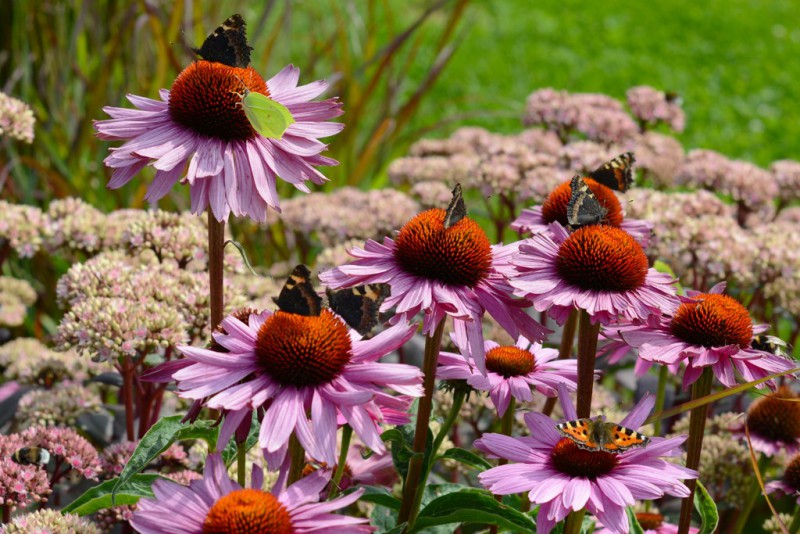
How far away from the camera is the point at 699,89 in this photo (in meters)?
10.6

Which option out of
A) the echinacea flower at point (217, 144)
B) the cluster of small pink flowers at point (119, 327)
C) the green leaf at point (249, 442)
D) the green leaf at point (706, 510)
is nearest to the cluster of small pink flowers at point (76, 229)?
the cluster of small pink flowers at point (119, 327)

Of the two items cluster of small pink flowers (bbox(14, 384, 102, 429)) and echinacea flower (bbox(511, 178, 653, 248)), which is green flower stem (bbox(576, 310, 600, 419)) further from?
cluster of small pink flowers (bbox(14, 384, 102, 429))

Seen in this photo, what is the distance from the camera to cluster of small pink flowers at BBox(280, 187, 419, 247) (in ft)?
12.7

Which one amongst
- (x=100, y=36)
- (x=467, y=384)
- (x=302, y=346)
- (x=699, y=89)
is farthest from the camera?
(x=699, y=89)

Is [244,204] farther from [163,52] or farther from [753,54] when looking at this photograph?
[753,54]

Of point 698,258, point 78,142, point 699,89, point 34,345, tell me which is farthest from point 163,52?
point 699,89

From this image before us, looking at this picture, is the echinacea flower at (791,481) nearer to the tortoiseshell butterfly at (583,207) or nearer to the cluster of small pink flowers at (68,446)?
the tortoiseshell butterfly at (583,207)

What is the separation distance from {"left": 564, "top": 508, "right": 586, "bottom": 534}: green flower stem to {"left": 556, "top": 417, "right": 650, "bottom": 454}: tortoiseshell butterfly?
0.52ft

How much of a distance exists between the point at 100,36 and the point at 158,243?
3.35 m

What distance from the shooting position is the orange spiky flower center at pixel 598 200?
95.8 inches

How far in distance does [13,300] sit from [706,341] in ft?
8.95

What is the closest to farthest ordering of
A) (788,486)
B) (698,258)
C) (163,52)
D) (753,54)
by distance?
(788,486), (698,258), (163,52), (753,54)

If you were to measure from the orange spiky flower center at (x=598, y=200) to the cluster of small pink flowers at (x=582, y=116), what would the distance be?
182 centimetres

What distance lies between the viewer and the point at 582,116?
4367 millimetres
